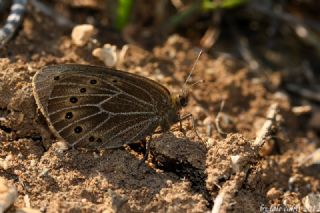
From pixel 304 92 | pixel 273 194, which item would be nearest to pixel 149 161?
pixel 273 194

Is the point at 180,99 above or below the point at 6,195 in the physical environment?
above

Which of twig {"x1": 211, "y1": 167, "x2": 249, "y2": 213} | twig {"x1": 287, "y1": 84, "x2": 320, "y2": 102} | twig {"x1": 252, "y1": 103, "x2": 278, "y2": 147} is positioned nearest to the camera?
twig {"x1": 211, "y1": 167, "x2": 249, "y2": 213}

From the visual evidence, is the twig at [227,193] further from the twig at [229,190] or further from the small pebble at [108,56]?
the small pebble at [108,56]

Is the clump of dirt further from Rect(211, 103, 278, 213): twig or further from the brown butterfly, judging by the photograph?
the brown butterfly

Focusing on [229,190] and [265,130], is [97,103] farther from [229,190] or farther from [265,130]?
A: [265,130]

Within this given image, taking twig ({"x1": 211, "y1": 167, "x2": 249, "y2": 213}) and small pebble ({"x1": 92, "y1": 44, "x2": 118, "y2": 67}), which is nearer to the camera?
twig ({"x1": 211, "y1": 167, "x2": 249, "y2": 213})

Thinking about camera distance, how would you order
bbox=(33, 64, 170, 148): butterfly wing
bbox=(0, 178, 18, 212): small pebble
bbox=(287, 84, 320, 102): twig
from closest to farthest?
bbox=(0, 178, 18, 212): small pebble → bbox=(33, 64, 170, 148): butterfly wing → bbox=(287, 84, 320, 102): twig

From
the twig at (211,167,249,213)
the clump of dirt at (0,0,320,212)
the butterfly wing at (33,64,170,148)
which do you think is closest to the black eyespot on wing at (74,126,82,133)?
the butterfly wing at (33,64,170,148)
